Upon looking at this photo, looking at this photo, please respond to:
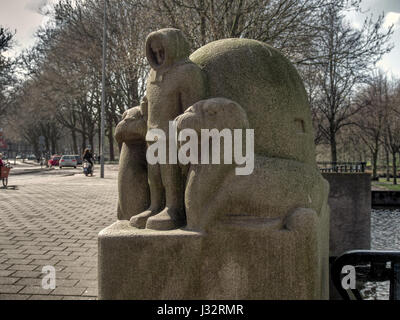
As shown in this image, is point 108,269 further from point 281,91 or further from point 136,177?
point 281,91

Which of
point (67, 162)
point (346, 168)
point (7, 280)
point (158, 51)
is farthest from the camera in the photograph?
point (67, 162)

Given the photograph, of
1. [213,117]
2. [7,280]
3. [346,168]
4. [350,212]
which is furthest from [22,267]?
[346,168]

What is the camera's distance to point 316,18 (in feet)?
43.1

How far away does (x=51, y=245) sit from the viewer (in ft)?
18.2

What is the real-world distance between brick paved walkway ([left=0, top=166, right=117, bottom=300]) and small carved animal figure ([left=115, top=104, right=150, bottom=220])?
120cm

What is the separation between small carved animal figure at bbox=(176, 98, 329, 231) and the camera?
2.53 metres

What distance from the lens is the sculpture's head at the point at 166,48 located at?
2859 mm

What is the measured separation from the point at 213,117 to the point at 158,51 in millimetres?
870

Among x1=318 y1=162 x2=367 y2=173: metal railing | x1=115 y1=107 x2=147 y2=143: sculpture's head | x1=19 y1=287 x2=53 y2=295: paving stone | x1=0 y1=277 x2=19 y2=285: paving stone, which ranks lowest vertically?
x1=19 y1=287 x2=53 y2=295: paving stone

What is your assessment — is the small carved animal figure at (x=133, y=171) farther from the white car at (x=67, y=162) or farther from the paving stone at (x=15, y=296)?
the white car at (x=67, y=162)

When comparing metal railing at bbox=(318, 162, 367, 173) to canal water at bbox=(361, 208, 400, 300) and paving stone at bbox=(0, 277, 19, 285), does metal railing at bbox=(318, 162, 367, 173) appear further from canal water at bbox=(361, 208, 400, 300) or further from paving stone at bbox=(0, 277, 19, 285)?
paving stone at bbox=(0, 277, 19, 285)

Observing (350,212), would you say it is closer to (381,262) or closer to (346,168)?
(346,168)

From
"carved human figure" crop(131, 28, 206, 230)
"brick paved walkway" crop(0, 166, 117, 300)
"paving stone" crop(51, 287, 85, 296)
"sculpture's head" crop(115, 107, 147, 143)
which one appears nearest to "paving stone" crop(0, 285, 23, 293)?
"brick paved walkway" crop(0, 166, 117, 300)

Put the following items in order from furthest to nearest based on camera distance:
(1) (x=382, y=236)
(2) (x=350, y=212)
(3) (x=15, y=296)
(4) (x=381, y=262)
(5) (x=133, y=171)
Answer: (1) (x=382, y=236) < (2) (x=350, y=212) < (3) (x=15, y=296) < (5) (x=133, y=171) < (4) (x=381, y=262)
